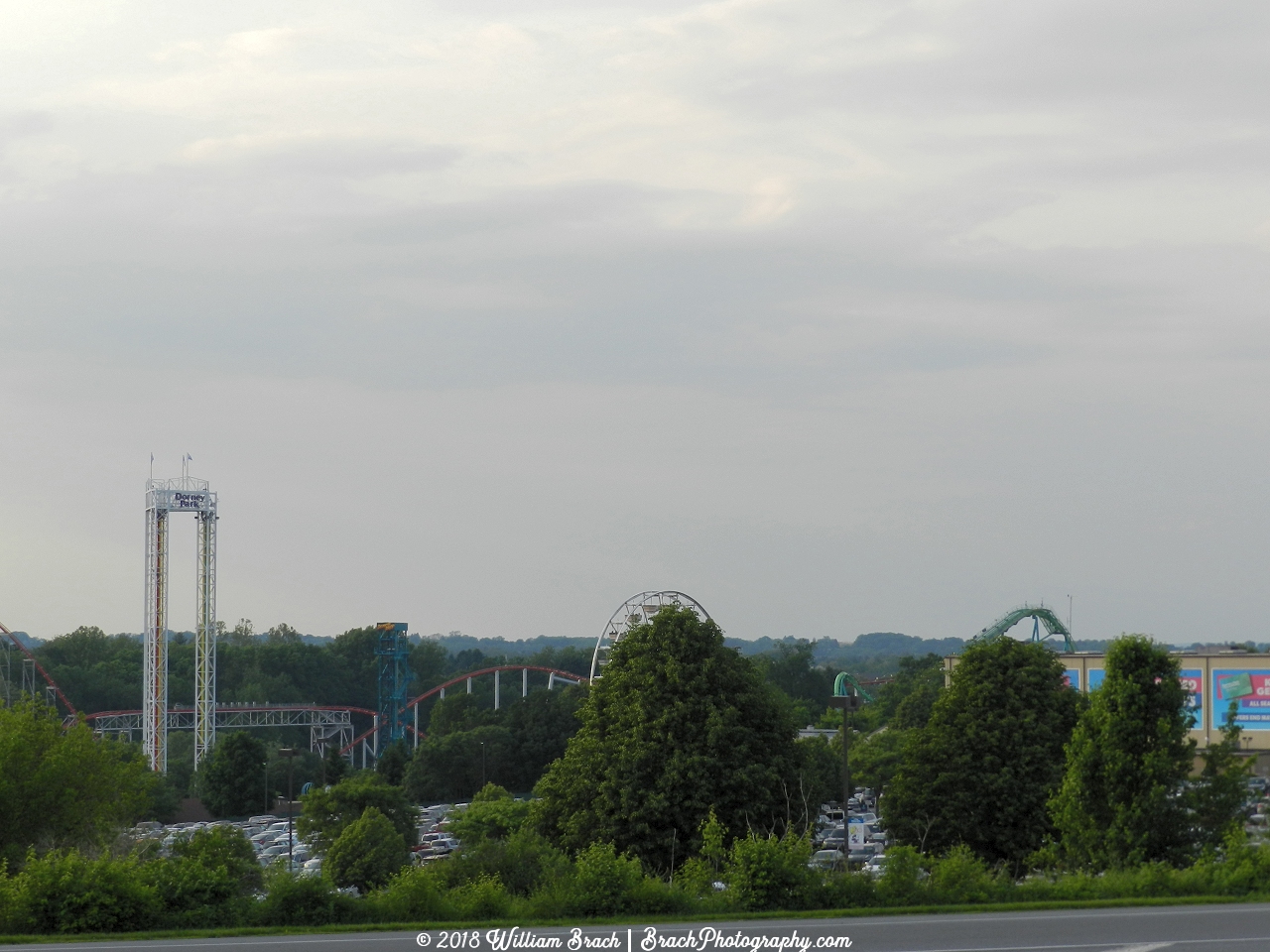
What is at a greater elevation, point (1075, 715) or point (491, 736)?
point (1075, 715)

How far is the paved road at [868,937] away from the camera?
1445cm

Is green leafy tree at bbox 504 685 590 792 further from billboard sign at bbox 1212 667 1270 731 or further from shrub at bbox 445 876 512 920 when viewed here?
shrub at bbox 445 876 512 920

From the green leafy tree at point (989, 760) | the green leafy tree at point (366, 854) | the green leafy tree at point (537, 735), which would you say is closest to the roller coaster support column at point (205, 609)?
the green leafy tree at point (537, 735)

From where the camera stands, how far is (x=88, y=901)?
1711 centimetres

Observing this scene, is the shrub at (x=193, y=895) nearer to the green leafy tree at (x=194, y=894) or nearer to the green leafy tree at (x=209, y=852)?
the green leafy tree at (x=194, y=894)

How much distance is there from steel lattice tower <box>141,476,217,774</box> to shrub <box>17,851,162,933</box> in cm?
5761

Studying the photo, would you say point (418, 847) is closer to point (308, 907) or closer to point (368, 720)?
point (308, 907)

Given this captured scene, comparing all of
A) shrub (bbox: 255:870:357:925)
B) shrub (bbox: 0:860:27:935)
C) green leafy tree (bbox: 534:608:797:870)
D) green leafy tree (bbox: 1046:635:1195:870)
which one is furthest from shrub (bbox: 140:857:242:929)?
green leafy tree (bbox: 1046:635:1195:870)

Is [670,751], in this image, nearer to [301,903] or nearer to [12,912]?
[301,903]

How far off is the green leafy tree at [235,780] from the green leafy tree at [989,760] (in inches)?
1808

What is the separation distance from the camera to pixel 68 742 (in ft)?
107

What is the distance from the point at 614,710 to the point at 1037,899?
43.0ft

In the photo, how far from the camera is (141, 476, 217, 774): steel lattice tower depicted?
2889 inches

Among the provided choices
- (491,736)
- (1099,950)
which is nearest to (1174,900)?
(1099,950)
